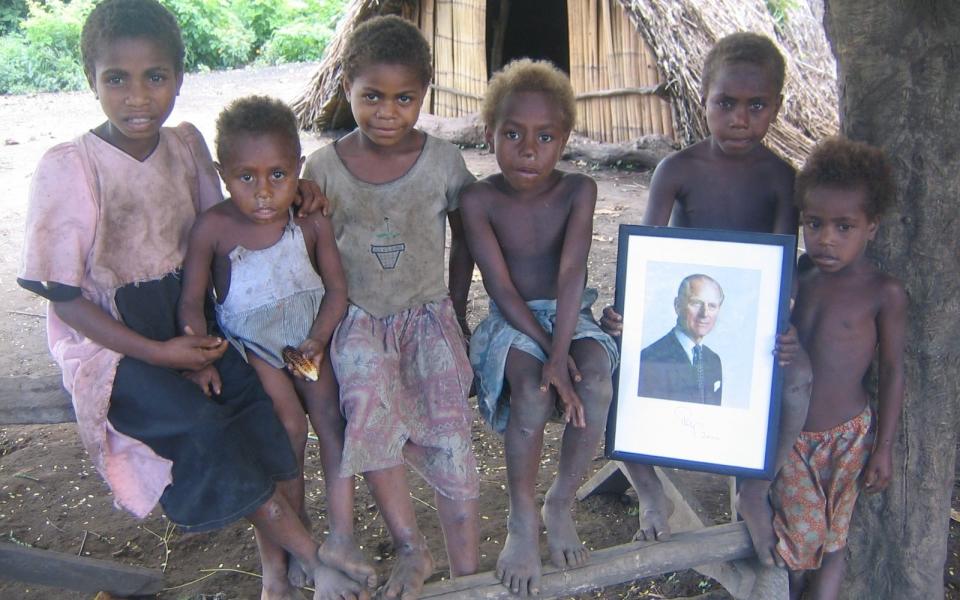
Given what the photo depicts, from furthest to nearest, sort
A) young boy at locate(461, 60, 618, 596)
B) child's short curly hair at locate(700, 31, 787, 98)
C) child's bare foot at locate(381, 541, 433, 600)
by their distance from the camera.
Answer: child's short curly hair at locate(700, 31, 787, 98)
young boy at locate(461, 60, 618, 596)
child's bare foot at locate(381, 541, 433, 600)

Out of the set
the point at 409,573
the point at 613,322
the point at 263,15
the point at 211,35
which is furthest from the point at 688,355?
the point at 263,15

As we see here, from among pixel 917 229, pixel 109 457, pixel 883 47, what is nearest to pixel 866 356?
pixel 917 229

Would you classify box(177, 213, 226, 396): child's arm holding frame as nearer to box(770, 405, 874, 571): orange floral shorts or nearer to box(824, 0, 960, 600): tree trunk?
box(770, 405, 874, 571): orange floral shorts

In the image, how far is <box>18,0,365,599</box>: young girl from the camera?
2176 mm

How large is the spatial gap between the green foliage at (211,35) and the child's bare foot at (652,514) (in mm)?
14812

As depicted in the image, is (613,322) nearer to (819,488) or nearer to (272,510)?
(819,488)

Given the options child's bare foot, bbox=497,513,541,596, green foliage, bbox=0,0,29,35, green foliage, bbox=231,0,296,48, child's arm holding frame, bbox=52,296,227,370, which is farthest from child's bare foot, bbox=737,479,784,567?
green foliage, bbox=0,0,29,35

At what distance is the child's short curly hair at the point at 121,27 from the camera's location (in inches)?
88.0

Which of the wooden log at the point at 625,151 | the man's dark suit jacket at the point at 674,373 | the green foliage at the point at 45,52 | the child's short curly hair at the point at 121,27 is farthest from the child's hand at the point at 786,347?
the green foliage at the point at 45,52

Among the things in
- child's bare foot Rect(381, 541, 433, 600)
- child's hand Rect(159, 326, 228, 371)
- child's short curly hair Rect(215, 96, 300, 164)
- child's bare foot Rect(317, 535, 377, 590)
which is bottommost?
child's bare foot Rect(381, 541, 433, 600)

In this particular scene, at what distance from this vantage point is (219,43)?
1605 cm

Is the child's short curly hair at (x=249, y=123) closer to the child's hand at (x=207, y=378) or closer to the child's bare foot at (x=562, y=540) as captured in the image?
the child's hand at (x=207, y=378)

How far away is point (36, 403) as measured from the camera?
243cm

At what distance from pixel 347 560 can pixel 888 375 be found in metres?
1.59
